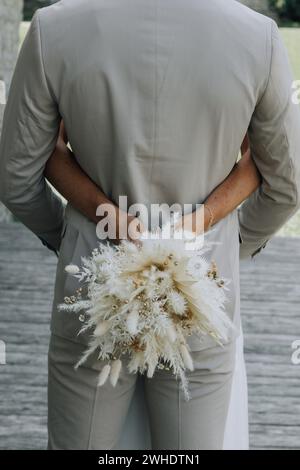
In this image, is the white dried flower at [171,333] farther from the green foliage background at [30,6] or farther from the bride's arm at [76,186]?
the green foliage background at [30,6]

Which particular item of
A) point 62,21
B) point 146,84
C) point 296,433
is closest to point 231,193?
point 146,84

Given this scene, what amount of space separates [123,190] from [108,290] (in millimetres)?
287

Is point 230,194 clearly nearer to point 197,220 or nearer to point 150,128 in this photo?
point 197,220

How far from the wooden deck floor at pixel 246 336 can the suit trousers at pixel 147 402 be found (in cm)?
178

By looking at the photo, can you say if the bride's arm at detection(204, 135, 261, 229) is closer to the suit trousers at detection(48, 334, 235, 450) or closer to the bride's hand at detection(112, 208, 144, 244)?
the bride's hand at detection(112, 208, 144, 244)

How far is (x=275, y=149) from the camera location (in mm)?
1937

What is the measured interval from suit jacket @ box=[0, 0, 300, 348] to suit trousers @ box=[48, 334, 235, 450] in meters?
0.08

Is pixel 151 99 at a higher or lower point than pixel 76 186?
higher

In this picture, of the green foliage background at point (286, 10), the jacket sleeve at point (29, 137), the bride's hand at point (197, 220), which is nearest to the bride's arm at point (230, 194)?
the bride's hand at point (197, 220)

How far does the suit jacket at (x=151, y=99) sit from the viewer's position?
69.8 inches

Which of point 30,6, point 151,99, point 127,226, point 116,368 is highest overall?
point 151,99

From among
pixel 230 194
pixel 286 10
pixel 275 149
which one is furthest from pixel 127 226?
pixel 286 10

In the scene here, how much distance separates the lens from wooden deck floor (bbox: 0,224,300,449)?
3.91 metres

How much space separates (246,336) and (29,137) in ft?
10.9
